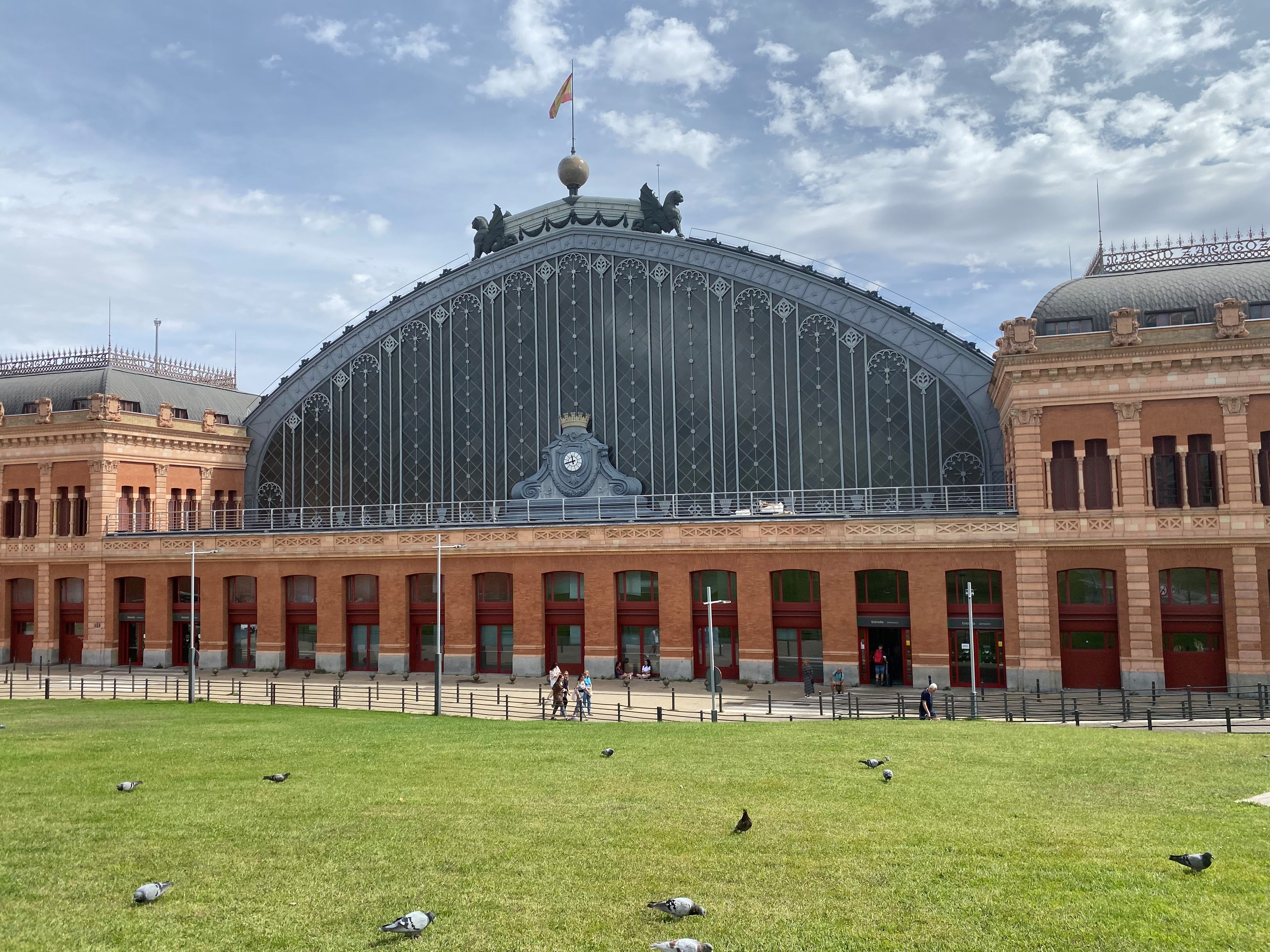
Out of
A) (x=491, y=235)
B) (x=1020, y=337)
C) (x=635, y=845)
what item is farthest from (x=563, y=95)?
(x=635, y=845)

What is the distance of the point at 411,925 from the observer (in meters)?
12.4

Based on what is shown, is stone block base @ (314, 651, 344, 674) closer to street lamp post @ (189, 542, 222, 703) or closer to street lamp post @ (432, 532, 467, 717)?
street lamp post @ (189, 542, 222, 703)

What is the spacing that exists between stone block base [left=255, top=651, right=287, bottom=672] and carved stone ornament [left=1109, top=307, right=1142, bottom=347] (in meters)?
47.2

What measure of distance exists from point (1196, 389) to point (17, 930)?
44956 millimetres

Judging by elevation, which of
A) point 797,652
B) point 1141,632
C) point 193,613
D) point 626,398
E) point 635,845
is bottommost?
point 797,652

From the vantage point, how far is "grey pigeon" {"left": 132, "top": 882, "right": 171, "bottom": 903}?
13.7 m

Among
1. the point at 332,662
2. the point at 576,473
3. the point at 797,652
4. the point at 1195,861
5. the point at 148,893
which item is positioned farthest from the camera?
the point at 576,473

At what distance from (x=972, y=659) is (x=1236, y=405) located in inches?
694

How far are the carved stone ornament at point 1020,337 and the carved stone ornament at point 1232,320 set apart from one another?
7.46 metres

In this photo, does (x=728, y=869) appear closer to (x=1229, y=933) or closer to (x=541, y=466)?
(x=1229, y=933)

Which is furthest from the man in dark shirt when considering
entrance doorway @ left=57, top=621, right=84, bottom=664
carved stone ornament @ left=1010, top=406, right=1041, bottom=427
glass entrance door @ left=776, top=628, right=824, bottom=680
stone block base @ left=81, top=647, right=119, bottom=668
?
entrance doorway @ left=57, top=621, right=84, bottom=664

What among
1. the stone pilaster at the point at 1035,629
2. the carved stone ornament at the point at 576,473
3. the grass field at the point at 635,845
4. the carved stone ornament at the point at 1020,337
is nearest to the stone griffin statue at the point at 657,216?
the carved stone ornament at the point at 576,473

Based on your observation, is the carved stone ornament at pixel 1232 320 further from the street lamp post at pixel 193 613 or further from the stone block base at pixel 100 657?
A: the stone block base at pixel 100 657

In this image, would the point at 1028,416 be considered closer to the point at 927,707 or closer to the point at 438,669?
the point at 927,707
